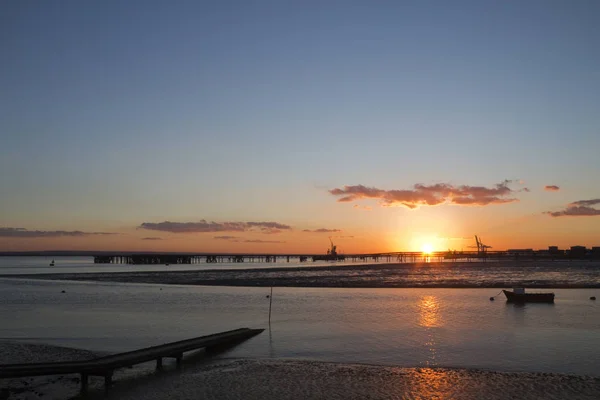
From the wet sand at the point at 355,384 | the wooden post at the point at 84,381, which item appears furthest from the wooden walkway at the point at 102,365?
the wet sand at the point at 355,384

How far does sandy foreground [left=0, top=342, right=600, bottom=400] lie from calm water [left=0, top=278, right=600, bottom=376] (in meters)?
1.36

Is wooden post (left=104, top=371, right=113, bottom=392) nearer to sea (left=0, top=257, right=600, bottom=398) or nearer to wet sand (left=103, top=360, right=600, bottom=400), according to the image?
wet sand (left=103, top=360, right=600, bottom=400)

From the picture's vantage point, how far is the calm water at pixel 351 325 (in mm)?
19375

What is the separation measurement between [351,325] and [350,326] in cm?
34

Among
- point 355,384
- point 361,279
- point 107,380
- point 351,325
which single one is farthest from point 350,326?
point 361,279

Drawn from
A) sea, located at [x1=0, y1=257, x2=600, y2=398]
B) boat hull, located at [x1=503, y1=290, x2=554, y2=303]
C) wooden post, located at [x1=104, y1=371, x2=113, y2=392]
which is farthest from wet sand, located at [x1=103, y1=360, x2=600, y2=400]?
boat hull, located at [x1=503, y1=290, x2=554, y2=303]

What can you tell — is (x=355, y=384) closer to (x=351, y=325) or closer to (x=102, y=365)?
(x=102, y=365)

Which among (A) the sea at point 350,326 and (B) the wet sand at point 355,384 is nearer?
(B) the wet sand at point 355,384

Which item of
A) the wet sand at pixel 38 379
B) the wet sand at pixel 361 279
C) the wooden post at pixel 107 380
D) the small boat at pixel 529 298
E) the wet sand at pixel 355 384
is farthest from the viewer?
the wet sand at pixel 361 279

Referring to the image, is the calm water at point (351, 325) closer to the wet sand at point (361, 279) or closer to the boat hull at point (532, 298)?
the boat hull at point (532, 298)

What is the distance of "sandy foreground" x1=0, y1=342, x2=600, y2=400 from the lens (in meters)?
14.4

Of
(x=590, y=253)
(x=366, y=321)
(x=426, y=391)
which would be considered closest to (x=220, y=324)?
(x=366, y=321)

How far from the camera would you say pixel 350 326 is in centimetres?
2630

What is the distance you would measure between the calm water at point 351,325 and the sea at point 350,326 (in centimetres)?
5
